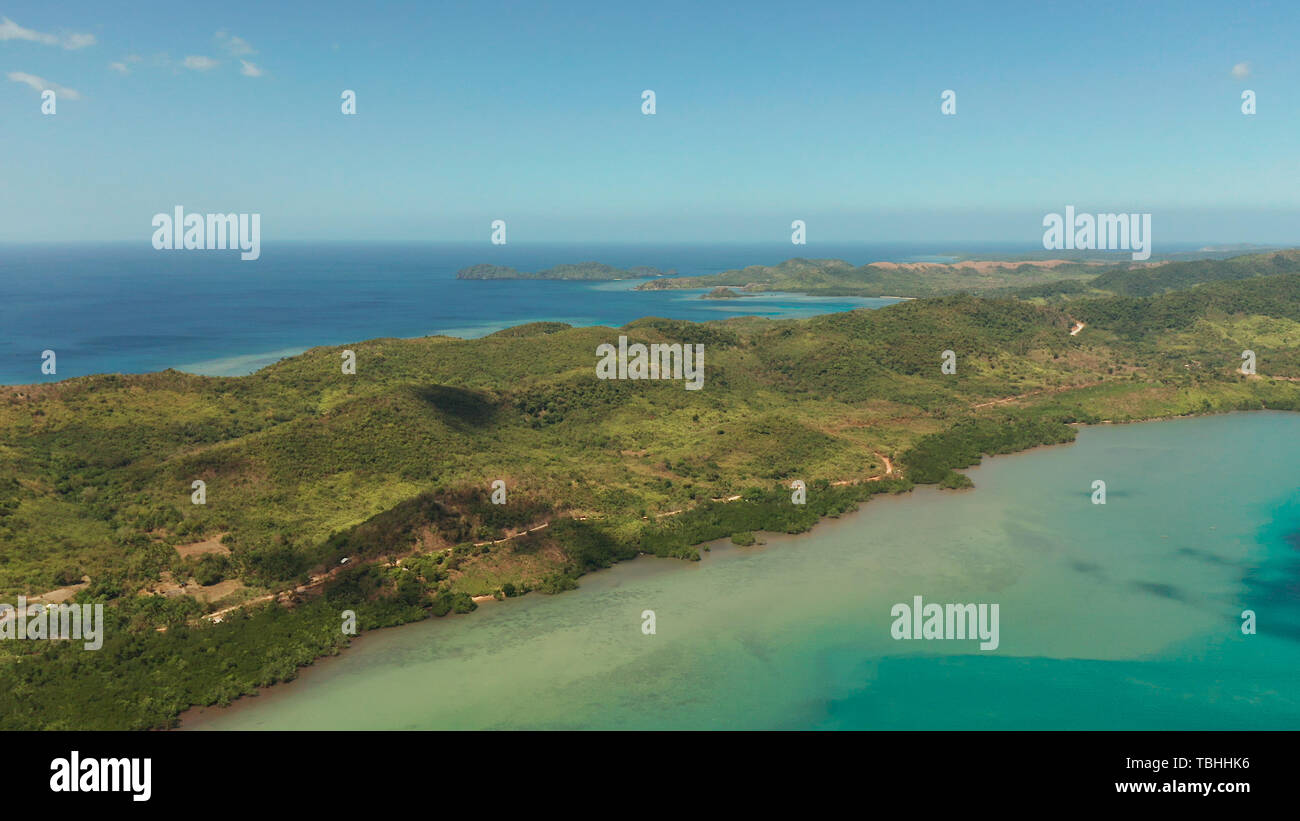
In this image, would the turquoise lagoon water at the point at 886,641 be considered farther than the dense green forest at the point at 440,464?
No

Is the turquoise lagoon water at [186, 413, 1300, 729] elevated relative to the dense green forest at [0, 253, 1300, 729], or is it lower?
lower

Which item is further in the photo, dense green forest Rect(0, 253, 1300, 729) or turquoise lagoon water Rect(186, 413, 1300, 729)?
dense green forest Rect(0, 253, 1300, 729)

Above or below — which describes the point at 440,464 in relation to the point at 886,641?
above

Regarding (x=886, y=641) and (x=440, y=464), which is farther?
(x=440, y=464)

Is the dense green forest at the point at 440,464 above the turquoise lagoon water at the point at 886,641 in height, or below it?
above
